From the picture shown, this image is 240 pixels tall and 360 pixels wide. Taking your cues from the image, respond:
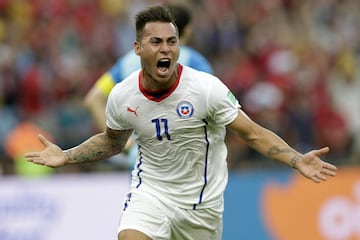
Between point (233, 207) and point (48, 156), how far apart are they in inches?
196

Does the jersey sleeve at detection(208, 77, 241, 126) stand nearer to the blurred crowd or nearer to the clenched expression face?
the clenched expression face

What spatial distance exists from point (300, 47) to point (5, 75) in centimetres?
456

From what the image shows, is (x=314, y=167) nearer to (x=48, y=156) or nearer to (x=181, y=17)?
(x=48, y=156)

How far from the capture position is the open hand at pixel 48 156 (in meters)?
7.25

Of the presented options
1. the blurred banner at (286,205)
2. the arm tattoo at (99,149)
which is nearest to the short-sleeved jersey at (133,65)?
the arm tattoo at (99,149)

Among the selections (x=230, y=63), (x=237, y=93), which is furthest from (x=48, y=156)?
(x=230, y=63)

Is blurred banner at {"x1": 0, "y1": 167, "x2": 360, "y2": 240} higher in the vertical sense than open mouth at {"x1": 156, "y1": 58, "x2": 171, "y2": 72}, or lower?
lower

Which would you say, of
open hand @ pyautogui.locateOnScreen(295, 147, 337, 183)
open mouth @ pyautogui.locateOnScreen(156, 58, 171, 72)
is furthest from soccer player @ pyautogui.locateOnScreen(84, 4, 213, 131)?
open hand @ pyautogui.locateOnScreen(295, 147, 337, 183)

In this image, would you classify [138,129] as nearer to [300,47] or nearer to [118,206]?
[118,206]

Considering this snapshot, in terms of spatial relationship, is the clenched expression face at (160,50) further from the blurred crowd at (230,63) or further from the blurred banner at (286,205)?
the blurred crowd at (230,63)

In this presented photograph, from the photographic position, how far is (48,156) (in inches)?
289

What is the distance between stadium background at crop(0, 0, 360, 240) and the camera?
1192 cm

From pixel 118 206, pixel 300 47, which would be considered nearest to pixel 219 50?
pixel 300 47

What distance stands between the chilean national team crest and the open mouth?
25 centimetres
